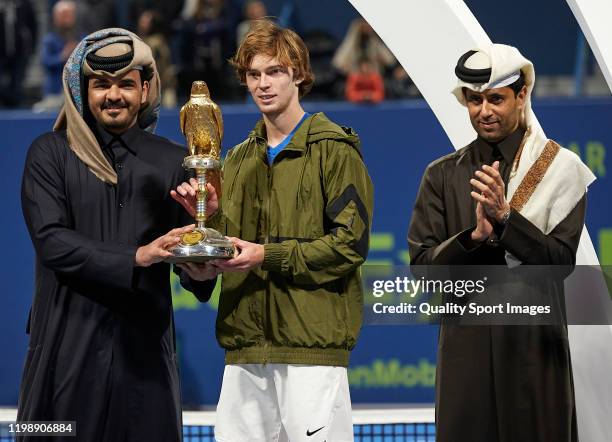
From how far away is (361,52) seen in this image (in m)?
9.73

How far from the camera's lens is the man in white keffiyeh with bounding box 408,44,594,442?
4531mm

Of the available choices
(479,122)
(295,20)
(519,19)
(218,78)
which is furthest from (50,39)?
(479,122)

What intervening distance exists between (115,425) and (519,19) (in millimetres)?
7920

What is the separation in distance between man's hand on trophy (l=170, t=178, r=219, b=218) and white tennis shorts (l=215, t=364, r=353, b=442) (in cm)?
57

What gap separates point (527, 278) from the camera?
4578 millimetres

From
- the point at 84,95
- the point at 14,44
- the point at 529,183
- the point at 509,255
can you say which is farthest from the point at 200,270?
the point at 14,44

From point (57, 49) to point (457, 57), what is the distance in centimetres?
527

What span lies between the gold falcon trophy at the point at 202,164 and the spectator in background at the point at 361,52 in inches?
210

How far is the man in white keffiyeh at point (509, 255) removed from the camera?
4.53m

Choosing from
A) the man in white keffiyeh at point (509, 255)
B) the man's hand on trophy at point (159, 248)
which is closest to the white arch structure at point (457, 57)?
the man in white keffiyeh at point (509, 255)

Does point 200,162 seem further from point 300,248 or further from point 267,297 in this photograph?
point 267,297

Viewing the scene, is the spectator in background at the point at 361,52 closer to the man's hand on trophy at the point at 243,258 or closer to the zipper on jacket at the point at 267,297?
the zipper on jacket at the point at 267,297

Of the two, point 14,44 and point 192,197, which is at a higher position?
point 14,44

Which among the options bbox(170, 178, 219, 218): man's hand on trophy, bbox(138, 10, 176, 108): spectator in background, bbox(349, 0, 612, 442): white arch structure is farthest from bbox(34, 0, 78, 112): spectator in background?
bbox(170, 178, 219, 218): man's hand on trophy
